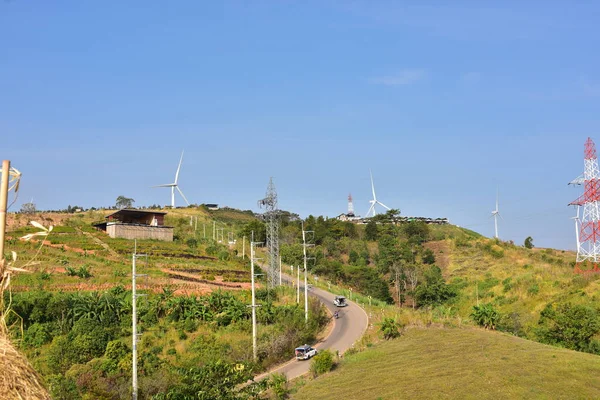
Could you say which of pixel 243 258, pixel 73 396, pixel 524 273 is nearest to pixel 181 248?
pixel 243 258

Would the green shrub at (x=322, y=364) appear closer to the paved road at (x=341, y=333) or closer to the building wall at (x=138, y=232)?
the paved road at (x=341, y=333)

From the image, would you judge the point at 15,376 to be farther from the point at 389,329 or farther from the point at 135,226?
the point at 135,226

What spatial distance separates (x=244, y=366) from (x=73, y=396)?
9.04 metres

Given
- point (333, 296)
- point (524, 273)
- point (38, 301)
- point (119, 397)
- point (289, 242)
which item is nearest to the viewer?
point (119, 397)

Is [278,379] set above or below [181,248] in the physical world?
below

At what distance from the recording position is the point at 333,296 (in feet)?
243

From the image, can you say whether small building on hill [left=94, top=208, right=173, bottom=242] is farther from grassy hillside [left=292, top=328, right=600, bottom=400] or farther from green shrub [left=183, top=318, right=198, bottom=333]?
grassy hillside [left=292, top=328, right=600, bottom=400]

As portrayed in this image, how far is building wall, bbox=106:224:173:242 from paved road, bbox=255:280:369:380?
3741cm

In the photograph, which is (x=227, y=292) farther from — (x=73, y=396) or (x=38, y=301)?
(x=73, y=396)

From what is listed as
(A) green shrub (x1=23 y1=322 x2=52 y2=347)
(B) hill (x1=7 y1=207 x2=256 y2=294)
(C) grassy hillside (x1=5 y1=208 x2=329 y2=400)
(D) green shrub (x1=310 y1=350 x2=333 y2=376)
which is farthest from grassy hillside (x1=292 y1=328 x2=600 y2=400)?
(B) hill (x1=7 y1=207 x2=256 y2=294)

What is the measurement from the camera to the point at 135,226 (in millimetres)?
98250

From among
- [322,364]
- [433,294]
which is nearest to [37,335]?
[322,364]

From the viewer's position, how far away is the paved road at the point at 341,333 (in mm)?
43919

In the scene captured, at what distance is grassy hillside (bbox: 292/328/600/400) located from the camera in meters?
33.0
